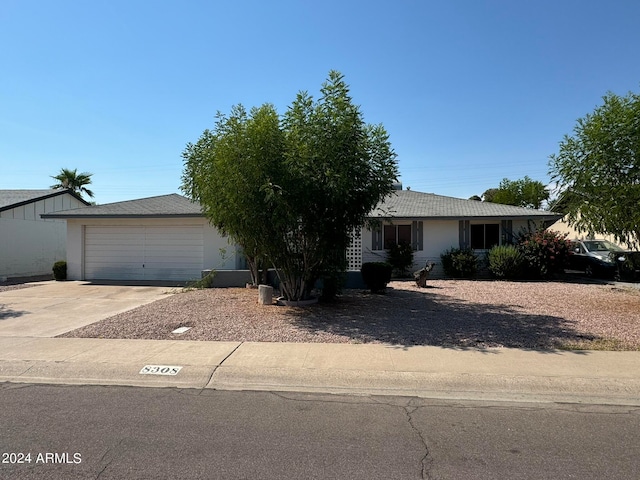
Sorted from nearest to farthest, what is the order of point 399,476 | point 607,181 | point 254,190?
point 399,476, point 254,190, point 607,181

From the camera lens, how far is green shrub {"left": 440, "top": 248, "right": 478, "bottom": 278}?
62.2 feet

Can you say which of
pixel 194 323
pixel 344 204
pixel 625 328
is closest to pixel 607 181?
pixel 625 328

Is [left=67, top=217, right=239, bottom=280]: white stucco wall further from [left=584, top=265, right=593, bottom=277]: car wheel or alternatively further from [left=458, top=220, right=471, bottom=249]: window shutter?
[left=584, top=265, right=593, bottom=277]: car wheel

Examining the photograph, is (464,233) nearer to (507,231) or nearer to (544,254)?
(507,231)

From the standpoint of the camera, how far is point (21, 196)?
23688 millimetres

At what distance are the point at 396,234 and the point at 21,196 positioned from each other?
64.4 feet

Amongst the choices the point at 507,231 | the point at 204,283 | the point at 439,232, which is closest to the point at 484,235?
the point at 507,231

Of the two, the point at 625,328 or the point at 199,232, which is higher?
the point at 199,232

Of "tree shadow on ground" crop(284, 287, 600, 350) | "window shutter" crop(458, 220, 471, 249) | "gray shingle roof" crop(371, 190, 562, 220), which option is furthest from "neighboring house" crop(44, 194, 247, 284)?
"window shutter" crop(458, 220, 471, 249)

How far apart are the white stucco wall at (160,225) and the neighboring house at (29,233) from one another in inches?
146

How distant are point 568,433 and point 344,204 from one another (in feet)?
21.7

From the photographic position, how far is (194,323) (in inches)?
370

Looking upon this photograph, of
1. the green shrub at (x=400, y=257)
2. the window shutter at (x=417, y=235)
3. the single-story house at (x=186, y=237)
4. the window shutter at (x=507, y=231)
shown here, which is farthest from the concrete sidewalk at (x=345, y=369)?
the window shutter at (x=507, y=231)

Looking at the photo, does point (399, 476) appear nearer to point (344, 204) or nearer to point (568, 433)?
point (568, 433)
